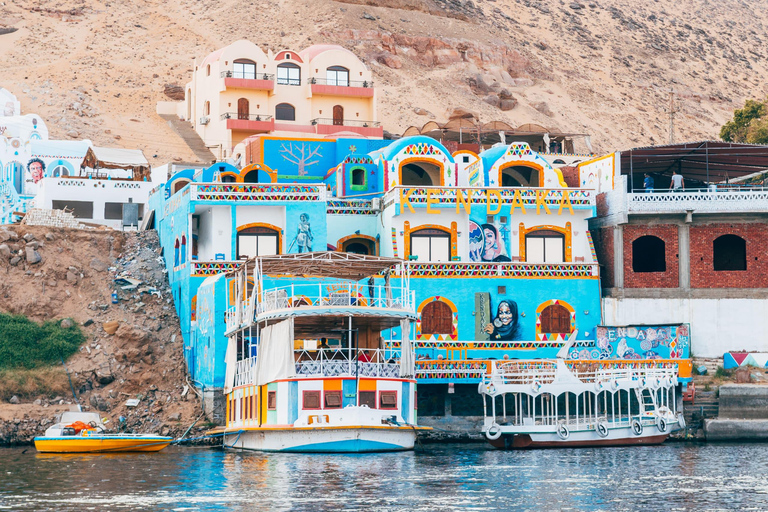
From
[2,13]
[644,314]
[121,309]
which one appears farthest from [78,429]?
[2,13]

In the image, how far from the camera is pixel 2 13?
117m

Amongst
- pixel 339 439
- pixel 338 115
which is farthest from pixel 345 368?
pixel 338 115

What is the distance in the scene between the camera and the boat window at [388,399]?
3844 centimetres

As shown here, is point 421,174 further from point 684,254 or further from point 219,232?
point 684,254

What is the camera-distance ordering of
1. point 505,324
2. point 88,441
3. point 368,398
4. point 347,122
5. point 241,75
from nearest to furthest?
1. point 368,398
2. point 88,441
3. point 505,324
4. point 241,75
5. point 347,122

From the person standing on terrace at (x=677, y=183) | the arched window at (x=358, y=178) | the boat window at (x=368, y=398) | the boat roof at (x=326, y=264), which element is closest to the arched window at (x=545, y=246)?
the person standing on terrace at (x=677, y=183)

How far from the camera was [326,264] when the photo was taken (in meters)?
42.2

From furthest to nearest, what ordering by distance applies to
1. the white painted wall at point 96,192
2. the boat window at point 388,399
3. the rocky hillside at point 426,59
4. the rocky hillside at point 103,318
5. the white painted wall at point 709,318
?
the rocky hillside at point 426,59 < the white painted wall at point 96,192 < the white painted wall at point 709,318 < the rocky hillside at point 103,318 < the boat window at point 388,399

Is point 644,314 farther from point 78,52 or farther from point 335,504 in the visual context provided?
point 78,52

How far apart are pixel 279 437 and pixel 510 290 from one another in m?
15.3

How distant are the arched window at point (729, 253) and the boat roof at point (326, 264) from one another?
17.2 metres

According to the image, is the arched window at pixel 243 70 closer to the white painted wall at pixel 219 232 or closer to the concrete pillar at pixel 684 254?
the white painted wall at pixel 219 232

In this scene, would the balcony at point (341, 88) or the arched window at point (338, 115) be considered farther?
the arched window at point (338, 115)

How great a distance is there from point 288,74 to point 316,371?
159ft
